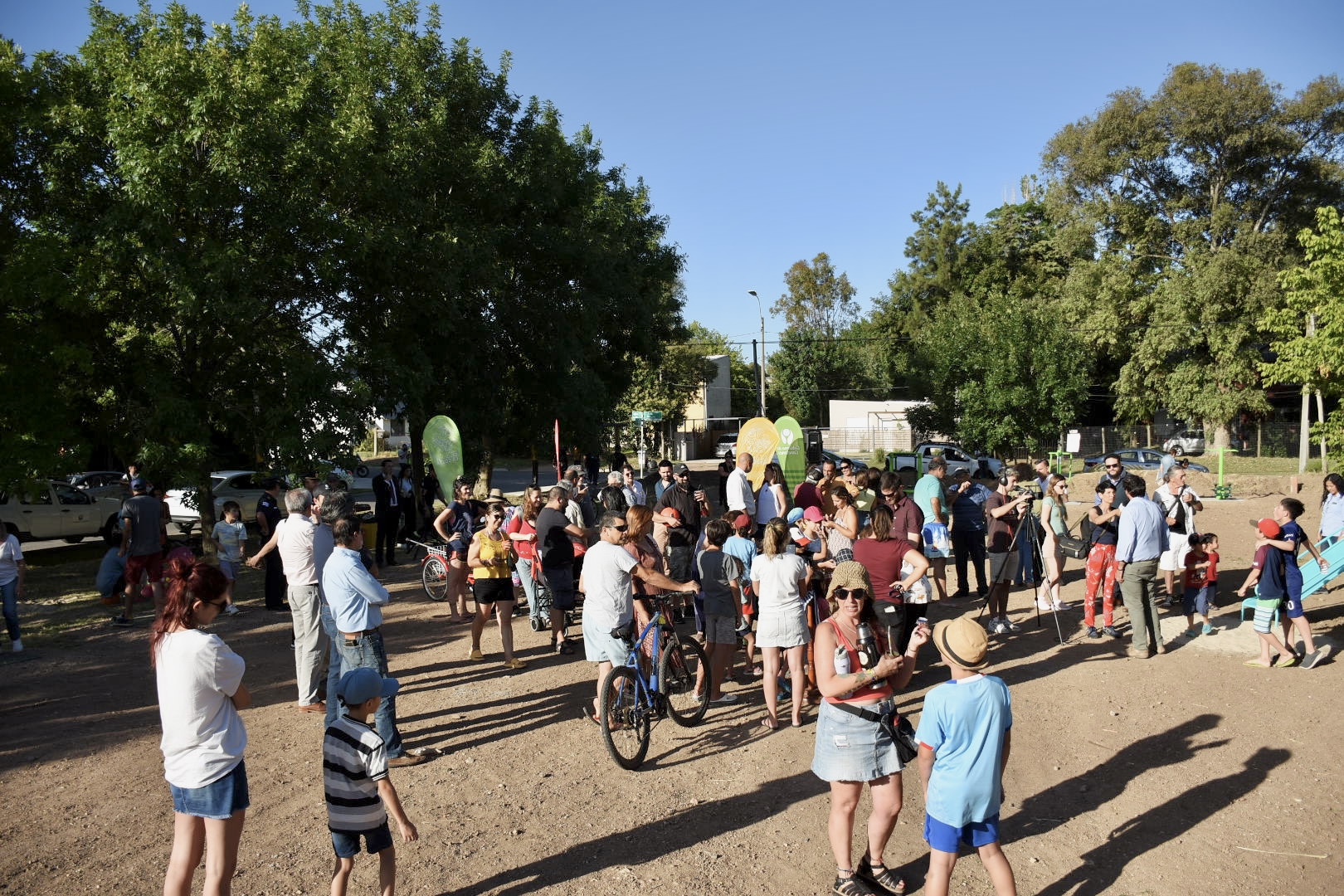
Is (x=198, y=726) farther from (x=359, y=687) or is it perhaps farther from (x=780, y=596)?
(x=780, y=596)

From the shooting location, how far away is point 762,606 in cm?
669

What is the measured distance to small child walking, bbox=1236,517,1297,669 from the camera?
25.7 feet

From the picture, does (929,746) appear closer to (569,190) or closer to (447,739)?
(447,739)

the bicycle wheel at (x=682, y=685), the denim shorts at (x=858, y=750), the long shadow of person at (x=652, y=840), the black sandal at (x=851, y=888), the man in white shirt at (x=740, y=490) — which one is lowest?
the long shadow of person at (x=652, y=840)

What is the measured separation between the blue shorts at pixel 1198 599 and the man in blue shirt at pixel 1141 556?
1008 millimetres

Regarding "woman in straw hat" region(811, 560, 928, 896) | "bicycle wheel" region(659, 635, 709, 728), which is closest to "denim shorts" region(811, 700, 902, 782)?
"woman in straw hat" region(811, 560, 928, 896)

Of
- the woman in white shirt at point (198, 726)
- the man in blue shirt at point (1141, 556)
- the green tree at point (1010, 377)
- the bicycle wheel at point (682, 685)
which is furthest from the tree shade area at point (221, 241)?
the green tree at point (1010, 377)

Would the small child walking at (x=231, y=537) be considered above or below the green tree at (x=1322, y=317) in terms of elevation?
below

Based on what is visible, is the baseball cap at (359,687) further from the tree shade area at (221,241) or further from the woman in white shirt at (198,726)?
the tree shade area at (221,241)

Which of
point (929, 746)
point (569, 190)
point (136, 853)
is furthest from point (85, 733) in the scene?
point (569, 190)

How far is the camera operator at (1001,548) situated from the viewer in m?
9.67

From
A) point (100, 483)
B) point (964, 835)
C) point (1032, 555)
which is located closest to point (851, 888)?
point (964, 835)

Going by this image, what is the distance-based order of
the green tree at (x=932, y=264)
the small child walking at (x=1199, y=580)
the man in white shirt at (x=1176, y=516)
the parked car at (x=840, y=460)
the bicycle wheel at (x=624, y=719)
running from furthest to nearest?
the green tree at (x=932, y=264) < the parked car at (x=840, y=460) < the man in white shirt at (x=1176, y=516) < the small child walking at (x=1199, y=580) < the bicycle wheel at (x=624, y=719)

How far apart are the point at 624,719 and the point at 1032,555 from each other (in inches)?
282
